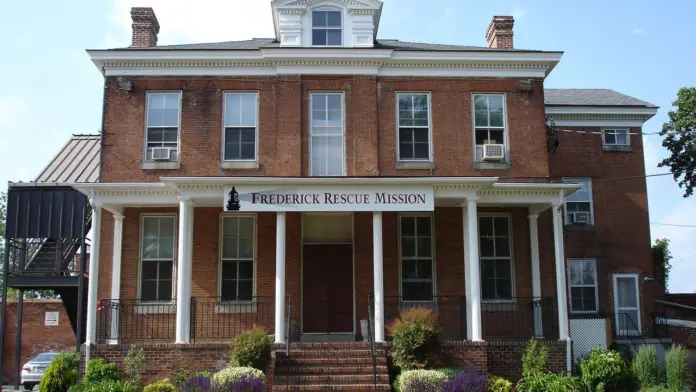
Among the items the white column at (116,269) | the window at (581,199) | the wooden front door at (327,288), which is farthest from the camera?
the window at (581,199)

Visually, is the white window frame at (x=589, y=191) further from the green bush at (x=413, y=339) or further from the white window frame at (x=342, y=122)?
the green bush at (x=413, y=339)

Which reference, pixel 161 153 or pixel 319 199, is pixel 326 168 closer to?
pixel 319 199

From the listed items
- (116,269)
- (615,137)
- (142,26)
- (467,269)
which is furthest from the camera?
(615,137)

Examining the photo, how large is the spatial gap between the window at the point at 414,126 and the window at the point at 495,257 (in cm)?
233

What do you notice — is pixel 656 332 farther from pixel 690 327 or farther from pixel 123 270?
pixel 123 270

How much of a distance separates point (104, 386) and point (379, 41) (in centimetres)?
1175

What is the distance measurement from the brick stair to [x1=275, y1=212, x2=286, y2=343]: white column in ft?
1.53

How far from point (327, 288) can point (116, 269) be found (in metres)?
5.05

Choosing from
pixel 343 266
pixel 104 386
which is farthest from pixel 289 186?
pixel 104 386

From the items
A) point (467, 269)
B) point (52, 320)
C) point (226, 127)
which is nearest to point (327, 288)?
point (467, 269)

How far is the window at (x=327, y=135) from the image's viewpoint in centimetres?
1739

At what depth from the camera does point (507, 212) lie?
1781 cm

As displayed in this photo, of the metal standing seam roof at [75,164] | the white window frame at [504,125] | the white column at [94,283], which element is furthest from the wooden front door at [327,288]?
the metal standing seam roof at [75,164]

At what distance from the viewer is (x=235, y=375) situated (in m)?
13.2
